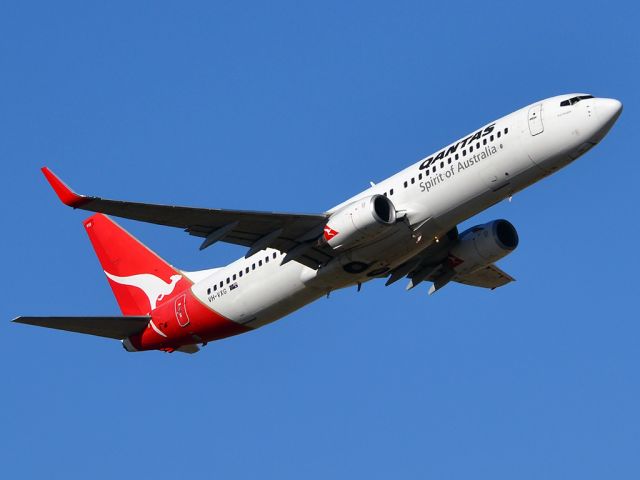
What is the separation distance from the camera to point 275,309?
A: 49188mm

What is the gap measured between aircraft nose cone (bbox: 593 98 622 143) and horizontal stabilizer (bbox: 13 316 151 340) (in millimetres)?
21440

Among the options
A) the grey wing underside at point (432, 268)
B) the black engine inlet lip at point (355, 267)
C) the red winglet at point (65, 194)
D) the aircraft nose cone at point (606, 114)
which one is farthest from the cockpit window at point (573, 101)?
the red winglet at point (65, 194)

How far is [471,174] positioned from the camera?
45.0 metres

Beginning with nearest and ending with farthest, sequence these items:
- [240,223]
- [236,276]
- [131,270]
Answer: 1. [240,223]
2. [236,276]
3. [131,270]

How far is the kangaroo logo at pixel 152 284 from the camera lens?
5478cm

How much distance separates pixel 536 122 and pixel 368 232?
7.47 meters

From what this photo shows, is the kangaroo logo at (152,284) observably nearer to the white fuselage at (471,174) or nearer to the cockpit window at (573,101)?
the white fuselage at (471,174)

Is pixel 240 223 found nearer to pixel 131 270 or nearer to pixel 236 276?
pixel 236 276

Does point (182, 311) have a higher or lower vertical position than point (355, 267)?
higher

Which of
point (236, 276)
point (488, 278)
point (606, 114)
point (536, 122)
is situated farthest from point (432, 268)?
point (606, 114)

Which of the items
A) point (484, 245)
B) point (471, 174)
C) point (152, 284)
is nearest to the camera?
point (471, 174)

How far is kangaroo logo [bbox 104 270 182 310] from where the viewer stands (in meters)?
54.8

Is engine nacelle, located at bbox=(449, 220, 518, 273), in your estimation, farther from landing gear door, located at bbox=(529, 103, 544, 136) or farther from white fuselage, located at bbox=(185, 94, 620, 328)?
landing gear door, located at bbox=(529, 103, 544, 136)

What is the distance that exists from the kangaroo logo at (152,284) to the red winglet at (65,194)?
12.3 metres
